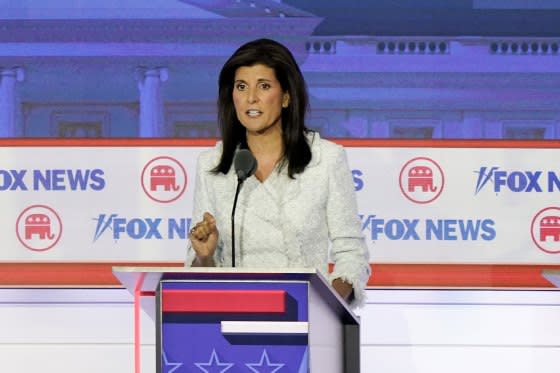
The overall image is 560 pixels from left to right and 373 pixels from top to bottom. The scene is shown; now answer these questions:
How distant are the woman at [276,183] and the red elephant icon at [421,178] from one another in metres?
1.36

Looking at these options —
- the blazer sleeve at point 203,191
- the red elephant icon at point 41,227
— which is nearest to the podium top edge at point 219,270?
the blazer sleeve at point 203,191

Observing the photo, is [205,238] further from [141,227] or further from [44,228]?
[44,228]

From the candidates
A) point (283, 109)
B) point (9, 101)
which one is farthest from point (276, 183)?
point (9, 101)

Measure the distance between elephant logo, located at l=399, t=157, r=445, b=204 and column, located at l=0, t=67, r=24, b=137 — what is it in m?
1.46

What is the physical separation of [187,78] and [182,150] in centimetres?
27

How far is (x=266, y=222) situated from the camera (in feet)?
8.85

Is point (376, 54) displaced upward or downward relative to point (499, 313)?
upward

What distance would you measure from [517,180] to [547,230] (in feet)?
0.71

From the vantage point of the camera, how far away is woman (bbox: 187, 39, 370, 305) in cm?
269

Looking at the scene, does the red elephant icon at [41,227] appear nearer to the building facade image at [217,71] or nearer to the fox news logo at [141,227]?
the fox news logo at [141,227]

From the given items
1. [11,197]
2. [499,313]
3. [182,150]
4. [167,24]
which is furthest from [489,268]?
[11,197]

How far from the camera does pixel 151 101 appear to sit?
416 cm

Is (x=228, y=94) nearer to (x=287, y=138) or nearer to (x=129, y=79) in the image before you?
(x=287, y=138)

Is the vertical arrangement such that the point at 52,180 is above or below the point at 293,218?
above
